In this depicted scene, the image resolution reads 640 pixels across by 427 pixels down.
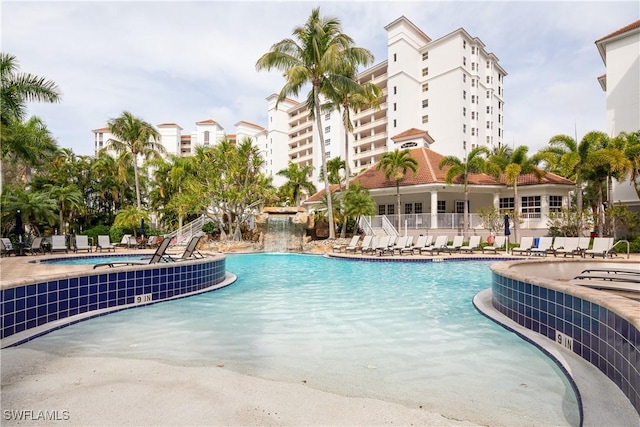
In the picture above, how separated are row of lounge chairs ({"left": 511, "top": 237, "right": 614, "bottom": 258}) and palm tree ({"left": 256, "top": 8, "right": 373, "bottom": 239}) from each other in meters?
11.4

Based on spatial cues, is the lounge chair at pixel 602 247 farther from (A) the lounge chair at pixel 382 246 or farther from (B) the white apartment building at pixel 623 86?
(B) the white apartment building at pixel 623 86

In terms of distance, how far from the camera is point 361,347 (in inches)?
193

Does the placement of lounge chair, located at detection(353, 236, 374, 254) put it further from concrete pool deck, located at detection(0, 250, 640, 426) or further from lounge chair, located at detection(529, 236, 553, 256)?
concrete pool deck, located at detection(0, 250, 640, 426)

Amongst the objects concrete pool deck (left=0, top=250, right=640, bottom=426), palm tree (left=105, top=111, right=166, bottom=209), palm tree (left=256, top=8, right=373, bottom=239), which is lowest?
concrete pool deck (left=0, top=250, right=640, bottom=426)

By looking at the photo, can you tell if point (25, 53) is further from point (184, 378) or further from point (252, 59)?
point (184, 378)

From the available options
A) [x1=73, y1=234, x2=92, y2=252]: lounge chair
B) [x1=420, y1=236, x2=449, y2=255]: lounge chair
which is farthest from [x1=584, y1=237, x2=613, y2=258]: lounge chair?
[x1=73, y1=234, x2=92, y2=252]: lounge chair

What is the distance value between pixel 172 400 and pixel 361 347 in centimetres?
256

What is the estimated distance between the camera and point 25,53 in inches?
626

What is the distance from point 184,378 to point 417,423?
2324 millimetres

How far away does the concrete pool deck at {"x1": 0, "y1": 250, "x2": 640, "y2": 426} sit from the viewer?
2.86 m

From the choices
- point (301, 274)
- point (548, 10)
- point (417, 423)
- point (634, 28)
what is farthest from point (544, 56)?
point (417, 423)

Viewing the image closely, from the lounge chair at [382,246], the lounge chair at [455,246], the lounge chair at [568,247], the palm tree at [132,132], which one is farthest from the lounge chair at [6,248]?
the lounge chair at [568,247]

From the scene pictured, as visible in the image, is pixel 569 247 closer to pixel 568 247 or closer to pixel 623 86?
pixel 568 247

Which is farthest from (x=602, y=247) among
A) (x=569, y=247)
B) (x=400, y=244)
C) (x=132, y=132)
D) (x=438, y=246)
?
(x=132, y=132)
